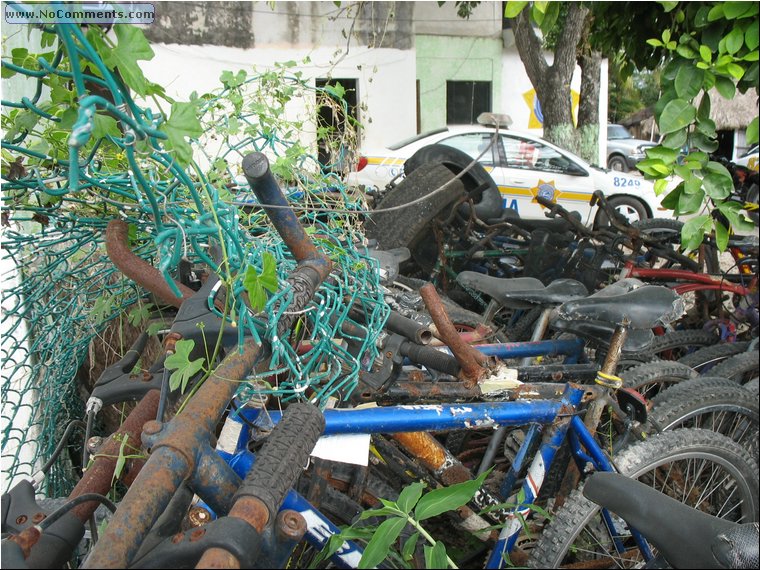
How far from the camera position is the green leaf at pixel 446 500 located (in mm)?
1411

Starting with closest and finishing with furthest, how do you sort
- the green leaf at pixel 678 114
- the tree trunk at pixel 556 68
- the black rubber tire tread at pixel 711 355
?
the green leaf at pixel 678 114 → the black rubber tire tread at pixel 711 355 → the tree trunk at pixel 556 68

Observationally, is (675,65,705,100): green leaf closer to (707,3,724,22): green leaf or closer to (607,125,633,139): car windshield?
(707,3,724,22): green leaf

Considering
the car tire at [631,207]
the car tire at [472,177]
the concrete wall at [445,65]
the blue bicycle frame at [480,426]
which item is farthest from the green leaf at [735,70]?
the concrete wall at [445,65]

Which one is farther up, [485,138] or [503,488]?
[485,138]

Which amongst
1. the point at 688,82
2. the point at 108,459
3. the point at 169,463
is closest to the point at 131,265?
the point at 108,459

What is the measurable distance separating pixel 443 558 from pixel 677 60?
2.11 metres

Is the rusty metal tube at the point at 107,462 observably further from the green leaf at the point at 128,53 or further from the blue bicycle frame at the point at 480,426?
the green leaf at the point at 128,53

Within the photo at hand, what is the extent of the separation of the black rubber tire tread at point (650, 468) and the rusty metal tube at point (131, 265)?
59.2 inches

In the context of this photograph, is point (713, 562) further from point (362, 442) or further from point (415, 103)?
point (415, 103)

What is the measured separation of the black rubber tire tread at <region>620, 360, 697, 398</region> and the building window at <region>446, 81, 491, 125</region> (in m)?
12.3

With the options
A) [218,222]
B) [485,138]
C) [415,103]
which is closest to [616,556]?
[218,222]

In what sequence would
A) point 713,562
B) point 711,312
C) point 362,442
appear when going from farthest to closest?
point 711,312 → point 362,442 → point 713,562

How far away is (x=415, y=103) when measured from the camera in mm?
13281

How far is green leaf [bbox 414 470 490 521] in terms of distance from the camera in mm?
1411
